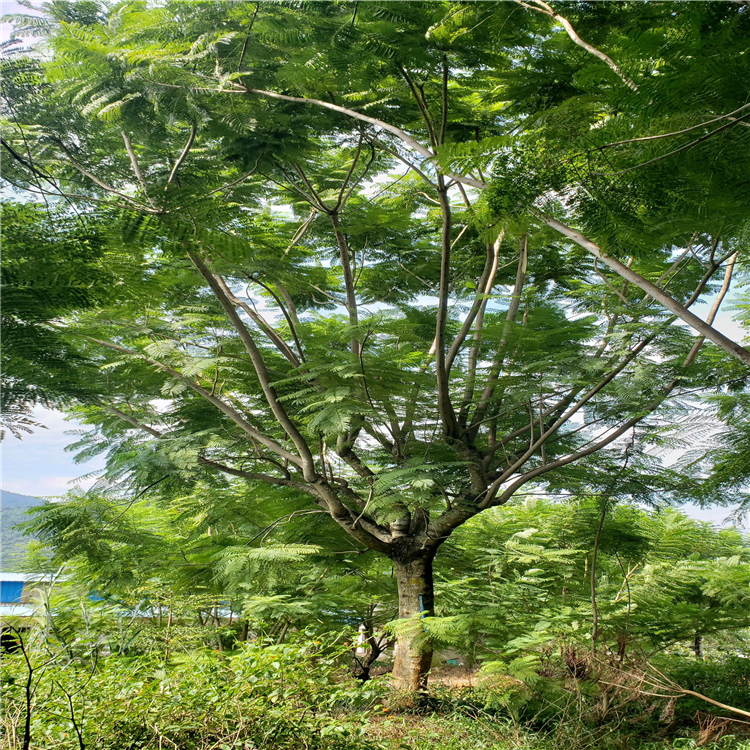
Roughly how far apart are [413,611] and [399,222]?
368cm

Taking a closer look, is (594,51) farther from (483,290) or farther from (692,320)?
(483,290)

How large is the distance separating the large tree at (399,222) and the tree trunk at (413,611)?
1.1 inches

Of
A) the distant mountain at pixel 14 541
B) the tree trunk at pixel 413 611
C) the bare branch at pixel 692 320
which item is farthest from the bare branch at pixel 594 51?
the tree trunk at pixel 413 611

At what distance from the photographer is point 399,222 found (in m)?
5.62

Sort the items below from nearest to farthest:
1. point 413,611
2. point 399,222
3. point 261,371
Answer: point 261,371, point 399,222, point 413,611

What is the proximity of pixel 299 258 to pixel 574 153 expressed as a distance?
380 centimetres

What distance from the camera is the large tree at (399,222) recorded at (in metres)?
2.48

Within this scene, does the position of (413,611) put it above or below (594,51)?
below

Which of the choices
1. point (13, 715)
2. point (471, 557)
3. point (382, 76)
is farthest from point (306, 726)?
point (471, 557)

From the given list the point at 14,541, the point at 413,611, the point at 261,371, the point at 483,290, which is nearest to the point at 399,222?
the point at 483,290

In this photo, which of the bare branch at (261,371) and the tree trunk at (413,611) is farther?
the tree trunk at (413,611)

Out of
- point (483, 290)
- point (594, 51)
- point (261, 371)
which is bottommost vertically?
point (261, 371)

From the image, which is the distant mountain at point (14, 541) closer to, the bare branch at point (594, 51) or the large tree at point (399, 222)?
the large tree at point (399, 222)

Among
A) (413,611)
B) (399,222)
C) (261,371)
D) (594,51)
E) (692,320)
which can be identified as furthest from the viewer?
(413,611)
